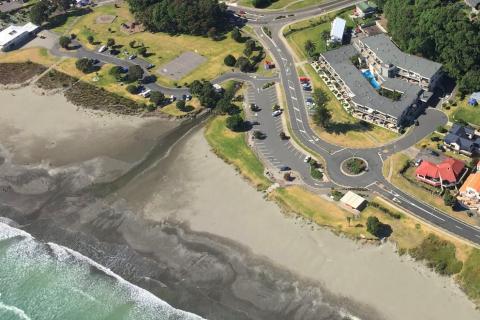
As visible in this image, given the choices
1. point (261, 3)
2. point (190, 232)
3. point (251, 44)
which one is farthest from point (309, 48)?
point (190, 232)

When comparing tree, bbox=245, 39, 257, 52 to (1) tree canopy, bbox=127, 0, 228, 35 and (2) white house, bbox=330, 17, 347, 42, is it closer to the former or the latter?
(1) tree canopy, bbox=127, 0, 228, 35

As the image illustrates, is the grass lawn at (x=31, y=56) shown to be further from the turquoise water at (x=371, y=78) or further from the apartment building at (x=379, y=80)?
the turquoise water at (x=371, y=78)

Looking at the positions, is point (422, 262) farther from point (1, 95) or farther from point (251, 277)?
point (1, 95)

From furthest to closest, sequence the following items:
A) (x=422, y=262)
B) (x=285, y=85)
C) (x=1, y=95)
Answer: (x=1, y=95) < (x=285, y=85) < (x=422, y=262)

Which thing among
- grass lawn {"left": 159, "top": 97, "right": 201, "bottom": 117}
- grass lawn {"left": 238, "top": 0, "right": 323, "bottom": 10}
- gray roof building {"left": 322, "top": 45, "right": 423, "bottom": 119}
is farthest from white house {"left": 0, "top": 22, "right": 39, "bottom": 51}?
gray roof building {"left": 322, "top": 45, "right": 423, "bottom": 119}

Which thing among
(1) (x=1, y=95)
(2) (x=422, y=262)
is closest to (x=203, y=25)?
(1) (x=1, y=95)

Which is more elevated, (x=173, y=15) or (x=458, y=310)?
(x=173, y=15)

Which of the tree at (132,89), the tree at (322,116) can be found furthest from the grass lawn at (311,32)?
the tree at (132,89)
